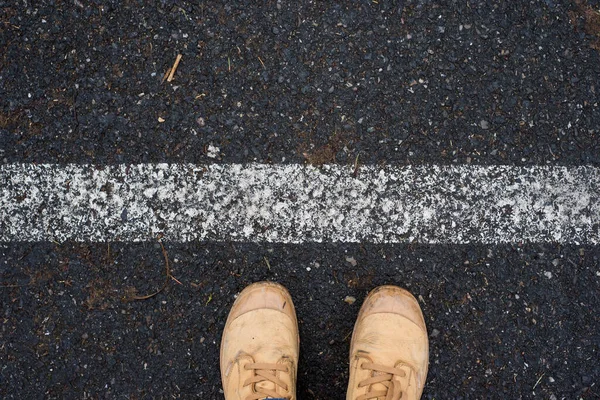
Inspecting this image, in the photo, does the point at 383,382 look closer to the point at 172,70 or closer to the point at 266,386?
the point at 266,386

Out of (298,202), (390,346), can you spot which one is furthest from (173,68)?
(390,346)

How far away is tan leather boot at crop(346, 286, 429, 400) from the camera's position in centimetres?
196

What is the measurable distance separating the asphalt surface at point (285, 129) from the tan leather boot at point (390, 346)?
0.10 meters

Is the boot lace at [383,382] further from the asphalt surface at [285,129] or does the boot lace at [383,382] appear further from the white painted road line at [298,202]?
the white painted road line at [298,202]

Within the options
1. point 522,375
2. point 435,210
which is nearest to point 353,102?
point 435,210

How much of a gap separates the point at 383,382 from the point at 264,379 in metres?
0.53

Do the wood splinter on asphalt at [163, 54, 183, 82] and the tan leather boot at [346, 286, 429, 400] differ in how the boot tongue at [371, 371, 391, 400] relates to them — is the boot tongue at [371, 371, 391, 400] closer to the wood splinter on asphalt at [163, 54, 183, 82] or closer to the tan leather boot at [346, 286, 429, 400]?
the tan leather boot at [346, 286, 429, 400]

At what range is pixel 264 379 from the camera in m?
1.97

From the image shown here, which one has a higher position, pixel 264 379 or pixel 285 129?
pixel 285 129

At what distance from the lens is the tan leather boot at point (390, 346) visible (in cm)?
196

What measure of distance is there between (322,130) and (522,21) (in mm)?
1022

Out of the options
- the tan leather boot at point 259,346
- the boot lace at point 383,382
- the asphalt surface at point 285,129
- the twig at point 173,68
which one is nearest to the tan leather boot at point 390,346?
the boot lace at point 383,382

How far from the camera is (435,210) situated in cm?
196

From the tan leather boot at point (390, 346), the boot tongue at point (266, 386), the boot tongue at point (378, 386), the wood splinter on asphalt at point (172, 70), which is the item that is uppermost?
the wood splinter on asphalt at point (172, 70)
